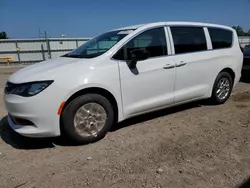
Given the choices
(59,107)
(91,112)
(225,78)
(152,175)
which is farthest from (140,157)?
(225,78)

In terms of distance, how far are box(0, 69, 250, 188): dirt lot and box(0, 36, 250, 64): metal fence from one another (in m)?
15.7

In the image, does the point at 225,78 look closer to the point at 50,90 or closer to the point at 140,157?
the point at 140,157

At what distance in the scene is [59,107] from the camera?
3230 millimetres

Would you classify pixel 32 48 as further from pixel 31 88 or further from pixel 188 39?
pixel 31 88

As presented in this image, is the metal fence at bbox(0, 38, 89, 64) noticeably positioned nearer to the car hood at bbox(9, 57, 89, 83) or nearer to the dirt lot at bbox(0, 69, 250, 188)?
the dirt lot at bbox(0, 69, 250, 188)

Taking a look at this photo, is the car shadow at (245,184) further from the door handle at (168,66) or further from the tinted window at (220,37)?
the tinted window at (220,37)

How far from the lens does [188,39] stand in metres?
4.61

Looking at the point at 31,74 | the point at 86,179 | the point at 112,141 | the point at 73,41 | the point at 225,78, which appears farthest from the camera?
the point at 73,41

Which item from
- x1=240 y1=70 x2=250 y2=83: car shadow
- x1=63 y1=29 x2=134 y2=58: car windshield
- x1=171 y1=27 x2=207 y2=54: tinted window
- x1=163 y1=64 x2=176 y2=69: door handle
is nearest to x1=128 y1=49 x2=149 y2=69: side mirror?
x1=63 y1=29 x2=134 y2=58: car windshield

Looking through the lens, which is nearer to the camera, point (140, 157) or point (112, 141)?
point (140, 157)

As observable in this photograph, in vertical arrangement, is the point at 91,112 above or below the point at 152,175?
above

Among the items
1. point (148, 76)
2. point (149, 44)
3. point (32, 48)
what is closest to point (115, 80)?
point (148, 76)

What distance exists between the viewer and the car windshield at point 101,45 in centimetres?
386

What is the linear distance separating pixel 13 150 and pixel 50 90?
1090mm
